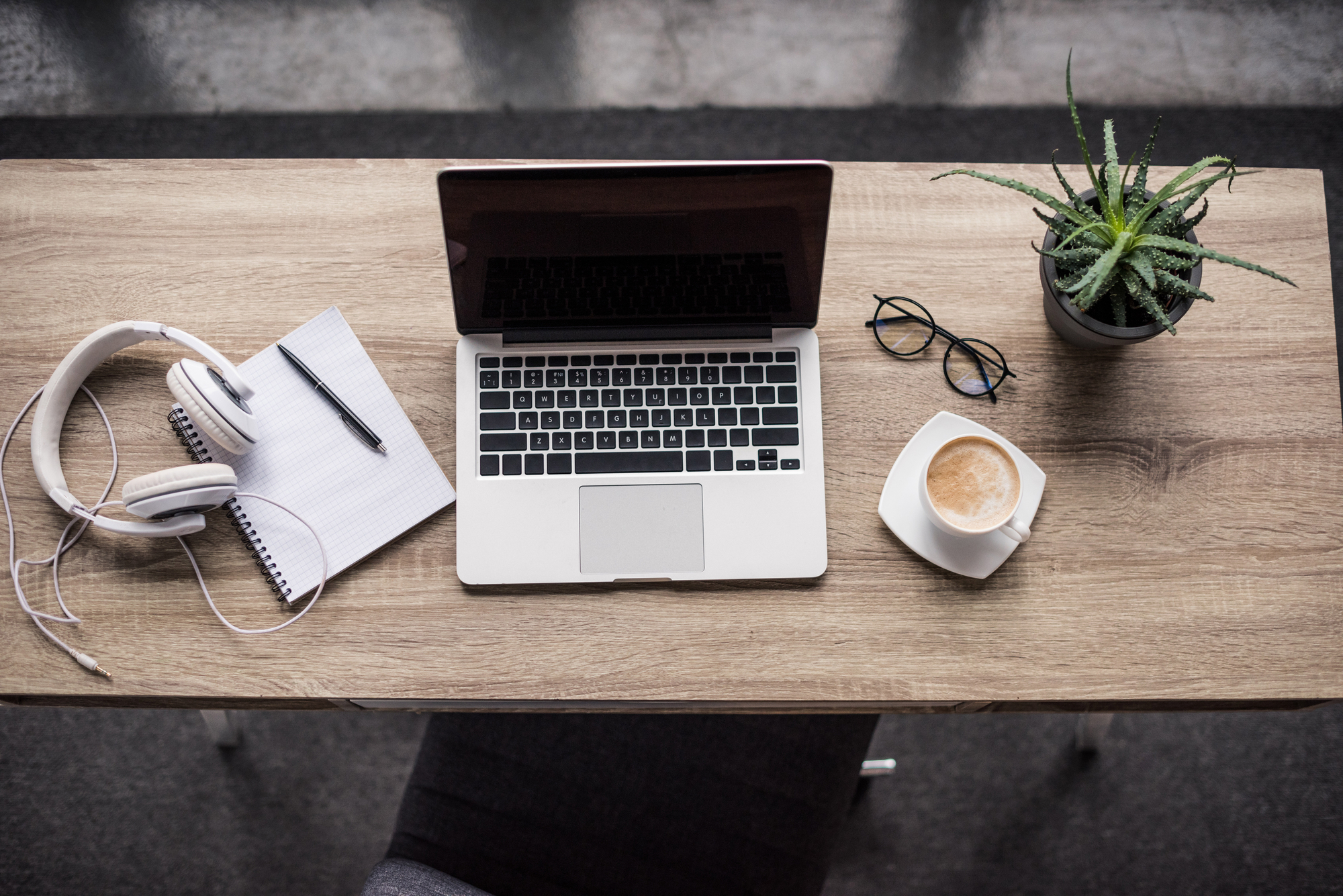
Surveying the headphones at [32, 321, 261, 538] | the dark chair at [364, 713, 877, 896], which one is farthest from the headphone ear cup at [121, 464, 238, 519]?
the dark chair at [364, 713, 877, 896]

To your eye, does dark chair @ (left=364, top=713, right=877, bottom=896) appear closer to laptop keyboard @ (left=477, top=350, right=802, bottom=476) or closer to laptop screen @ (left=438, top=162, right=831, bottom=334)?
laptop keyboard @ (left=477, top=350, right=802, bottom=476)

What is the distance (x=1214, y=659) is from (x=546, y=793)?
2.67 feet

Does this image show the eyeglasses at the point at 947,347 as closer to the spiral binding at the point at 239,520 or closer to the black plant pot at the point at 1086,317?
the black plant pot at the point at 1086,317

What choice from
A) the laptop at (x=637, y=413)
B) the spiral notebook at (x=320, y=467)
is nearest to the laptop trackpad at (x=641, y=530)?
the laptop at (x=637, y=413)

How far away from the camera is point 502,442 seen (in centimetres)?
91

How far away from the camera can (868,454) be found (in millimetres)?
942

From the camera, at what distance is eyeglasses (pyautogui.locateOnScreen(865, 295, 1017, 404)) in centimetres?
96

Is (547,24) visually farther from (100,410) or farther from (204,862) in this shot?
(204,862)

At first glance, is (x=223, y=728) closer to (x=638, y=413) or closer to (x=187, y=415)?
(x=187, y=415)

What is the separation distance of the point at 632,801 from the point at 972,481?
0.62 meters

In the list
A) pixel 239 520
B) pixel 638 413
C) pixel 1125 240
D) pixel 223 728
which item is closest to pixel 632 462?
pixel 638 413

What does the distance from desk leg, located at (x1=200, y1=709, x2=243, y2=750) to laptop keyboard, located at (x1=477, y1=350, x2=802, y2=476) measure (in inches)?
36.2

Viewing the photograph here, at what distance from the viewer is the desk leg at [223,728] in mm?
1474

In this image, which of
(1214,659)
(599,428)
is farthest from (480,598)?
(1214,659)
